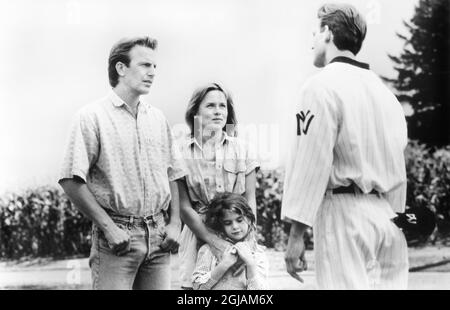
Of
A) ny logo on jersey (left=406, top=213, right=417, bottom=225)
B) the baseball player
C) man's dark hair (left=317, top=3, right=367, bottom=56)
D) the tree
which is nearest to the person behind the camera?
the baseball player

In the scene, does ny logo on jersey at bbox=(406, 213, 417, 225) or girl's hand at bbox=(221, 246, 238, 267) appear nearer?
ny logo on jersey at bbox=(406, 213, 417, 225)

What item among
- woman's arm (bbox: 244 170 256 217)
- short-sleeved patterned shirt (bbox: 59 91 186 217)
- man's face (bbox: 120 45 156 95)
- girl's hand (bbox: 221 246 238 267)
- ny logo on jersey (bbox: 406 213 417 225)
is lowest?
girl's hand (bbox: 221 246 238 267)

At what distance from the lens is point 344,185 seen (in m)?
3.22

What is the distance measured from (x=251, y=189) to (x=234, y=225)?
0.20 m

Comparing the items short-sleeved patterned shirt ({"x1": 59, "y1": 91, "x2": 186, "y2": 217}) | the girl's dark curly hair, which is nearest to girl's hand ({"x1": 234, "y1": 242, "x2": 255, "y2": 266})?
the girl's dark curly hair

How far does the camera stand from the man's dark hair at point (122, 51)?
12.7ft

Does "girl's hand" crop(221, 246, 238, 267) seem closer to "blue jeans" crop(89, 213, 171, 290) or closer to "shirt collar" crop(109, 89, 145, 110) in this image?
"blue jeans" crop(89, 213, 171, 290)

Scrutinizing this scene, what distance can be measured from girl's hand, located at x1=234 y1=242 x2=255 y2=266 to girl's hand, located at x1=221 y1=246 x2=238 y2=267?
22 millimetres

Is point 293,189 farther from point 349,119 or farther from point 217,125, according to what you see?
point 217,125

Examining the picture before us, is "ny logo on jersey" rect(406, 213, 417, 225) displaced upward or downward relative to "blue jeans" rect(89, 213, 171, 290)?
upward

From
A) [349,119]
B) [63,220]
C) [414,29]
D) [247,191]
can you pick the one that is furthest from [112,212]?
[414,29]

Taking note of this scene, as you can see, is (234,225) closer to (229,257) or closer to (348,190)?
(229,257)

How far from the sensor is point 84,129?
3.78m

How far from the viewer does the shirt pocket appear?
12.7 ft
